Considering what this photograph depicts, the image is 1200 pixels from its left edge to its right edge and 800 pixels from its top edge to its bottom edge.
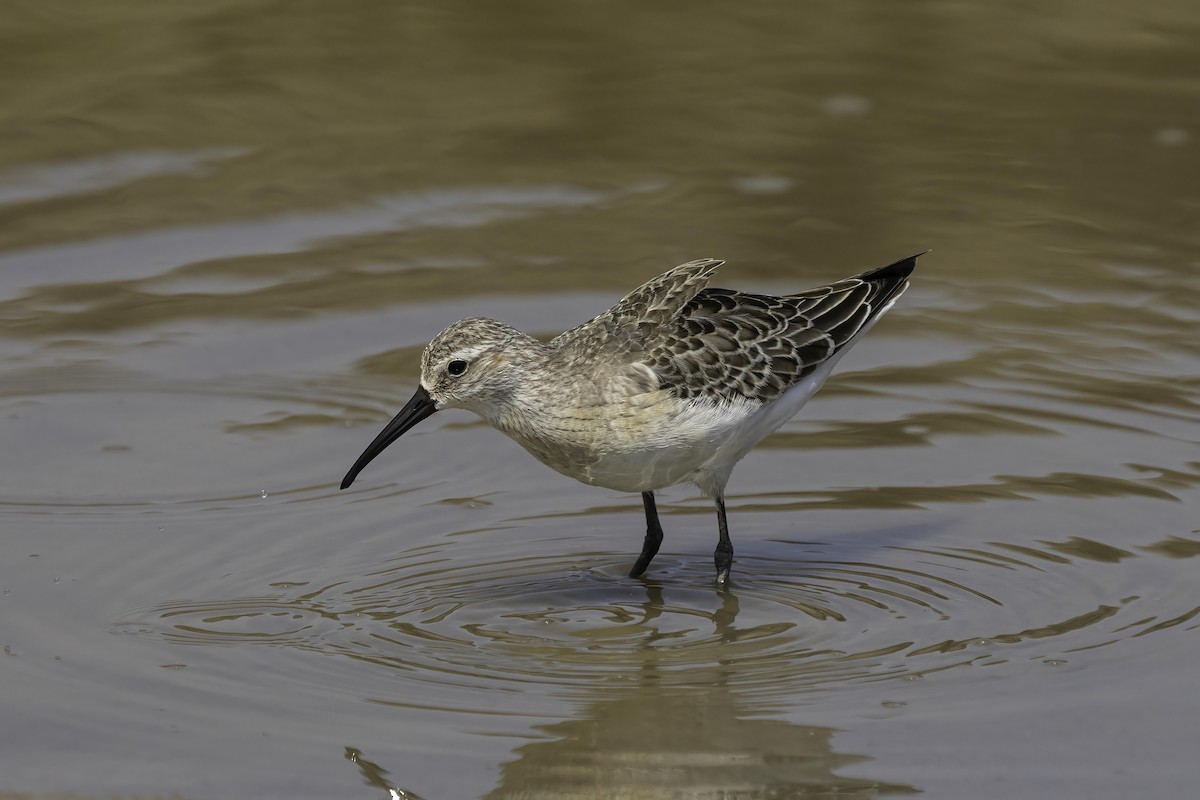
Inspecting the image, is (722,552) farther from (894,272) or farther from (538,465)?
(894,272)

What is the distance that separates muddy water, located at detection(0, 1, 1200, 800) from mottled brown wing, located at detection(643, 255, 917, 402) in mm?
900

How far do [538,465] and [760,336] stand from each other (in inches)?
67.9

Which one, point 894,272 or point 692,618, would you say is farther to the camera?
point 894,272

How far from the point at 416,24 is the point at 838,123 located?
406cm

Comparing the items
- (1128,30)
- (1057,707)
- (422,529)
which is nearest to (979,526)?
(1057,707)

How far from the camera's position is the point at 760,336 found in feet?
30.8

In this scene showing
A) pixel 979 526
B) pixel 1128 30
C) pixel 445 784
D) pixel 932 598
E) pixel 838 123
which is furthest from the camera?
pixel 1128 30

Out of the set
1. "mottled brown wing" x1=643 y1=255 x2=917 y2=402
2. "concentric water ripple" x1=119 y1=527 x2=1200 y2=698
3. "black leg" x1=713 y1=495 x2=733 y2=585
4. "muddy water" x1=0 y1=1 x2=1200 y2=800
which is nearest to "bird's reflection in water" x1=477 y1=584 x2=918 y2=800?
"muddy water" x1=0 y1=1 x2=1200 y2=800

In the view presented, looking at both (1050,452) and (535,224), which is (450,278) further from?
(1050,452)

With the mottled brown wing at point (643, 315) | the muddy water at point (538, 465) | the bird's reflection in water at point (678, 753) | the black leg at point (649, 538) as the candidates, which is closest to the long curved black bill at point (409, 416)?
the muddy water at point (538, 465)

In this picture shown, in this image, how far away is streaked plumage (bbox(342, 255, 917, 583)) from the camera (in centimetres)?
857

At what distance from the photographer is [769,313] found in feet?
31.5

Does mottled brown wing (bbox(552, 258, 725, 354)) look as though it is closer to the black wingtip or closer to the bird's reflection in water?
the black wingtip

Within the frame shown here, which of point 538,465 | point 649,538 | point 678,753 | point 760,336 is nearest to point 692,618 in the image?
point 649,538
